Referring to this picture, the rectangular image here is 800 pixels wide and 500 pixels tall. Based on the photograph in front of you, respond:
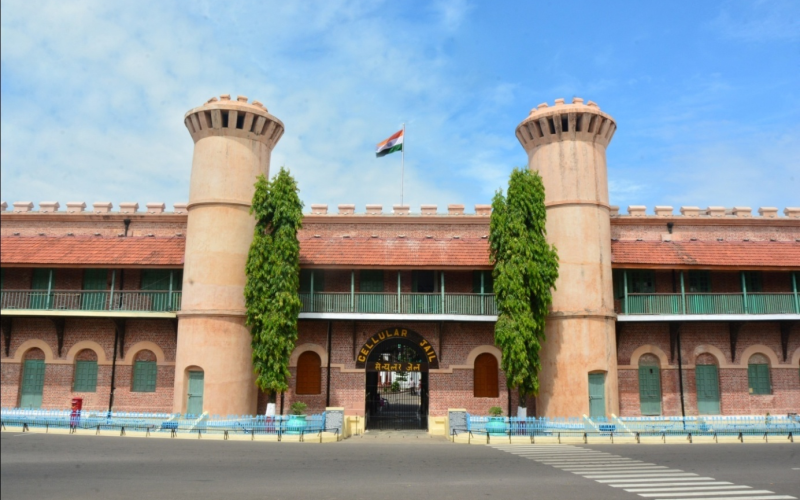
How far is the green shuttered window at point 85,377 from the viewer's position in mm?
22922

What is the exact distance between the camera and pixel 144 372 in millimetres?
23031

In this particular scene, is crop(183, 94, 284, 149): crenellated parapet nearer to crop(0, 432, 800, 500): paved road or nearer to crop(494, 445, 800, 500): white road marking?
crop(0, 432, 800, 500): paved road

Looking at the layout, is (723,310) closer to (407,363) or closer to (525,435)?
(525,435)

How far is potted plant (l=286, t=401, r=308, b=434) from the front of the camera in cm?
1902

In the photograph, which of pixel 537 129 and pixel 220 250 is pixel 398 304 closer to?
pixel 220 250

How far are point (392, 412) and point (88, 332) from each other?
47.1 ft

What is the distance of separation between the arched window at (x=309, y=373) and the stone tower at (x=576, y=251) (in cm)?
857

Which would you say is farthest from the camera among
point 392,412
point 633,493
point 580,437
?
point 392,412

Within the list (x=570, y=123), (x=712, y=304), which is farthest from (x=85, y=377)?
(x=712, y=304)

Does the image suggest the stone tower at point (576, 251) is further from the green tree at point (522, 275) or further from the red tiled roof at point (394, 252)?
the red tiled roof at point (394, 252)

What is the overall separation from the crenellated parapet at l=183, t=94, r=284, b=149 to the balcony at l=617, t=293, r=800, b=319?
15.9m

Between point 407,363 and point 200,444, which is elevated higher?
point 407,363

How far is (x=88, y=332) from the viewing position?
76.4 ft

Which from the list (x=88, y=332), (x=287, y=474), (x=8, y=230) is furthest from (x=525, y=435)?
(x=8, y=230)
